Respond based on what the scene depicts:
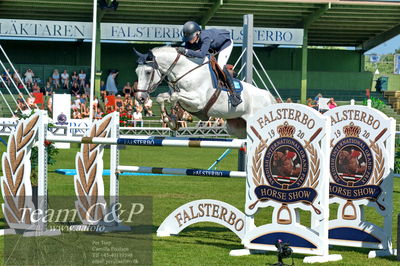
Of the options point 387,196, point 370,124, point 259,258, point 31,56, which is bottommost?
point 259,258

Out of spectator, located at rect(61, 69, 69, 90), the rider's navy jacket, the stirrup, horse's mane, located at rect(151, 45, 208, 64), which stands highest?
spectator, located at rect(61, 69, 69, 90)

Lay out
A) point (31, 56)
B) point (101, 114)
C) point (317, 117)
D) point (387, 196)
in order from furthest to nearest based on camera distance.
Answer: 1. point (31, 56)
2. point (101, 114)
3. point (387, 196)
4. point (317, 117)

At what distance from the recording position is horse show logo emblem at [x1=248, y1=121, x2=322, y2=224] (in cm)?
689

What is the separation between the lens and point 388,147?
746 centimetres

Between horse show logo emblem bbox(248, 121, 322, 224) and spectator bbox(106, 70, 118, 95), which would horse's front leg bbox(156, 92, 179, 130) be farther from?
spectator bbox(106, 70, 118, 95)

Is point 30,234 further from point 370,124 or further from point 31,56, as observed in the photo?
point 31,56

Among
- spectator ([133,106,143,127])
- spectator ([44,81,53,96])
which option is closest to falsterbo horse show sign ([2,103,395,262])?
spectator ([133,106,143,127])

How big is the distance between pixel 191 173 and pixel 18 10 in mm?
26413

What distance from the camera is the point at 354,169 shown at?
25.1 ft

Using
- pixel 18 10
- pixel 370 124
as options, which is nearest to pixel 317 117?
pixel 370 124

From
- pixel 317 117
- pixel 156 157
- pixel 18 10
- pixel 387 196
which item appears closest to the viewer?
pixel 317 117

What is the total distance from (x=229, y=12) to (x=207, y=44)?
80.8 ft

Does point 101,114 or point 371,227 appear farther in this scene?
point 101,114

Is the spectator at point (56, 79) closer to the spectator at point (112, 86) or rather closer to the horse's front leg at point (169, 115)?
the spectator at point (112, 86)
